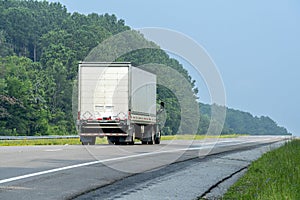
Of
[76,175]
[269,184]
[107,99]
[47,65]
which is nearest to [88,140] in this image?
[107,99]

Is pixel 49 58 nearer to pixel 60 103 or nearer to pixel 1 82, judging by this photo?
pixel 60 103

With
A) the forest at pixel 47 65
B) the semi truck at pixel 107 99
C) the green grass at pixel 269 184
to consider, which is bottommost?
the green grass at pixel 269 184

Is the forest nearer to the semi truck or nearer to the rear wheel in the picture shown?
the semi truck

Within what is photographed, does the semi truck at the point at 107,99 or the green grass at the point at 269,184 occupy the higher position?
the semi truck at the point at 107,99

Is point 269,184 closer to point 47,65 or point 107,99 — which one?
point 107,99

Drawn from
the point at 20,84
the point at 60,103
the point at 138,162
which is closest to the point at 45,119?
the point at 20,84

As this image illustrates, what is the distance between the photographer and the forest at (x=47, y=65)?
58.9 m

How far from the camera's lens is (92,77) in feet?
98.8

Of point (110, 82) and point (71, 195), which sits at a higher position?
point (110, 82)

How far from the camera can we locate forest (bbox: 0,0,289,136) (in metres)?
58.9

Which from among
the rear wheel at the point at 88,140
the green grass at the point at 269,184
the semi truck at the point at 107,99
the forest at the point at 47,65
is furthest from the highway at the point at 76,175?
the forest at the point at 47,65

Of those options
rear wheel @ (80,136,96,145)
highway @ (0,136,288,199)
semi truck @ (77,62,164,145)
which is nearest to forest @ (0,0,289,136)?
semi truck @ (77,62,164,145)

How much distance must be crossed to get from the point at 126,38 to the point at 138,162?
269 ft

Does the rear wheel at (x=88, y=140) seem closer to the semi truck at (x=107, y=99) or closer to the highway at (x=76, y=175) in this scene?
the semi truck at (x=107, y=99)
